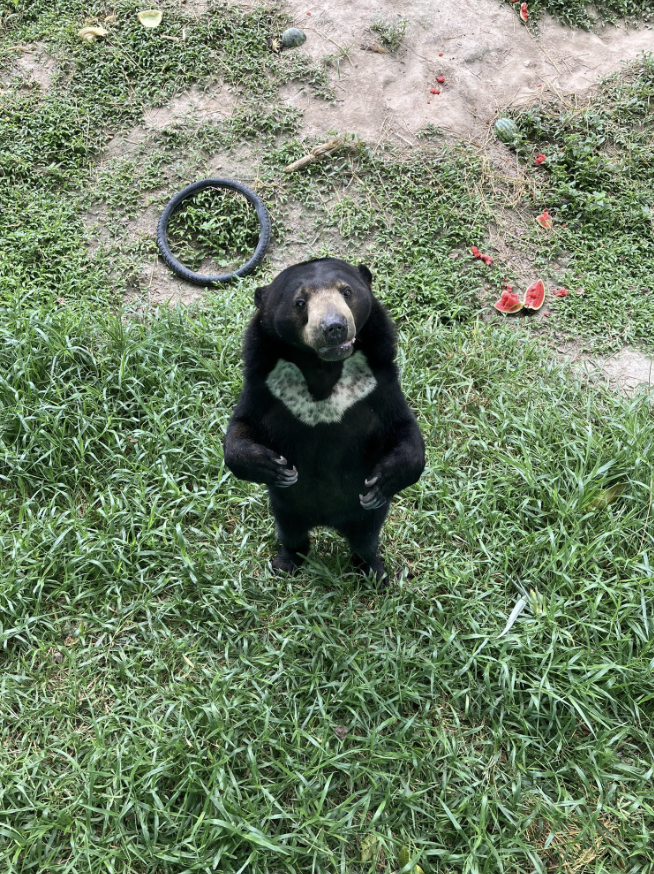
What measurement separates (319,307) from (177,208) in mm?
3159

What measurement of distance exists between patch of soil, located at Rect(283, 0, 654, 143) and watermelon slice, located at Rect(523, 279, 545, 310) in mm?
1578

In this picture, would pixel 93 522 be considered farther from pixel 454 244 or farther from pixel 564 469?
pixel 454 244

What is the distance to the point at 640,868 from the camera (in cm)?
246

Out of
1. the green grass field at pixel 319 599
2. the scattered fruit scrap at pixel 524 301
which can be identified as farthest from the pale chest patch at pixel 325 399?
the scattered fruit scrap at pixel 524 301

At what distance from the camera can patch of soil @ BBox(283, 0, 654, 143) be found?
5453mm

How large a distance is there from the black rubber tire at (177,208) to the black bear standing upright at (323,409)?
2.14 meters

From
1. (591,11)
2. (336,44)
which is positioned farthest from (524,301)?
(591,11)

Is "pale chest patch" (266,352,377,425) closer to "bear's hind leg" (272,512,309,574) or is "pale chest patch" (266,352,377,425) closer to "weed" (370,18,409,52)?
"bear's hind leg" (272,512,309,574)

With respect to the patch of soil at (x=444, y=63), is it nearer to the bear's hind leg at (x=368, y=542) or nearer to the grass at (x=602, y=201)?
the grass at (x=602, y=201)

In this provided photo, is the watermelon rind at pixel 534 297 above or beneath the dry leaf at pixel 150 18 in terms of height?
beneath

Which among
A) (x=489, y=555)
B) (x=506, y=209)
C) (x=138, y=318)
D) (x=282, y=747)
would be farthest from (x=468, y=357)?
(x=282, y=747)

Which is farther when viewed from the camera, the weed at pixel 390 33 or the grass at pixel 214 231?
the weed at pixel 390 33

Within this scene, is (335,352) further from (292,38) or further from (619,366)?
(292,38)

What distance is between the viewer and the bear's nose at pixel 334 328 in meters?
2.10
